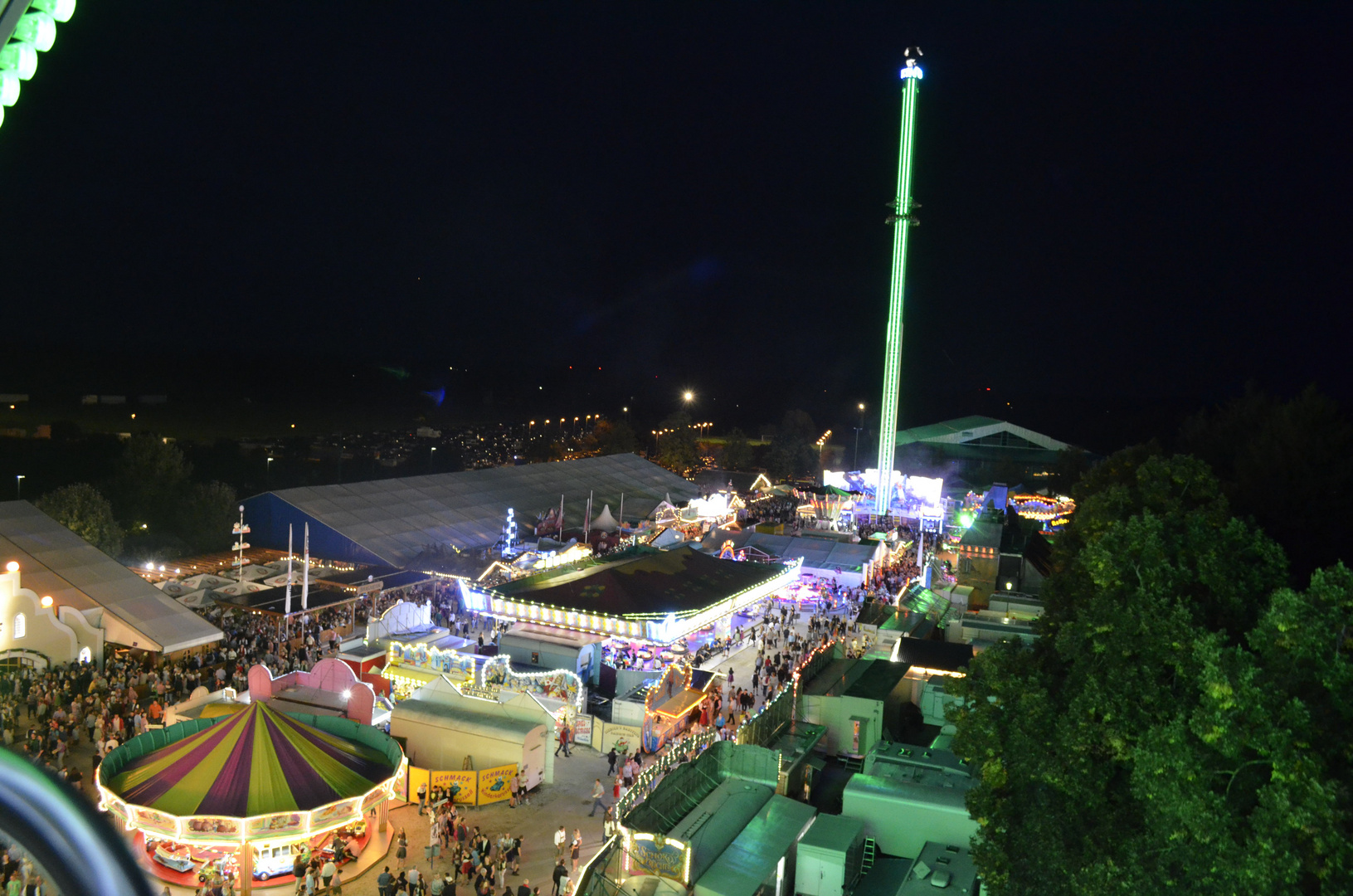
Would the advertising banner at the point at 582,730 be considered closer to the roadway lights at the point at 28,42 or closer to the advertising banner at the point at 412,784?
the advertising banner at the point at 412,784

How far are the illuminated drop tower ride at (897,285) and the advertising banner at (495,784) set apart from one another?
108 ft

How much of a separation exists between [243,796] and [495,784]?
4.33 m

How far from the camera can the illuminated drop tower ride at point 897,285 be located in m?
42.3

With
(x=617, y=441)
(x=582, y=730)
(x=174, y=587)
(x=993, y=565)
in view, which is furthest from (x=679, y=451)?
(x=582, y=730)

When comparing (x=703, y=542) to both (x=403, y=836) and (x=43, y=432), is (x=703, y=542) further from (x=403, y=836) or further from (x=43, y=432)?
(x=43, y=432)

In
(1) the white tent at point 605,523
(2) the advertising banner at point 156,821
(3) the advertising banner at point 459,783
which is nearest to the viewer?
(2) the advertising banner at point 156,821

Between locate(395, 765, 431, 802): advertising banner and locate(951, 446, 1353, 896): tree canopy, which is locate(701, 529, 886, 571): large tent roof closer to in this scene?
locate(395, 765, 431, 802): advertising banner

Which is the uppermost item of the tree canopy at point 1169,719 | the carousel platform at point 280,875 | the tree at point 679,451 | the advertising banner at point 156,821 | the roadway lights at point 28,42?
the roadway lights at point 28,42

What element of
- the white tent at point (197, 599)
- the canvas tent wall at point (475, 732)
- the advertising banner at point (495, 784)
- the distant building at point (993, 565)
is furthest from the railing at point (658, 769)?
the distant building at point (993, 565)

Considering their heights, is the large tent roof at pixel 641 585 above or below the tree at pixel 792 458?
below

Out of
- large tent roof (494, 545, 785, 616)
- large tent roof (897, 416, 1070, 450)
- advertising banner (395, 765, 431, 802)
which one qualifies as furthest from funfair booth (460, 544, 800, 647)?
large tent roof (897, 416, 1070, 450)

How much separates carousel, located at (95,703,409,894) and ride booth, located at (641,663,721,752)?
5.57 m

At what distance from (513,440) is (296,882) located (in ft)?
250

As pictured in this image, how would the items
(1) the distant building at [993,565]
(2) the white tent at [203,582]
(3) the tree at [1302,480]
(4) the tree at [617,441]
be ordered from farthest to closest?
1. (4) the tree at [617,441]
2. (1) the distant building at [993,565]
3. (2) the white tent at [203,582]
4. (3) the tree at [1302,480]
